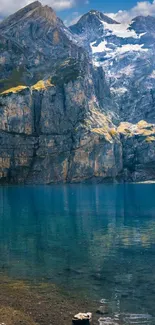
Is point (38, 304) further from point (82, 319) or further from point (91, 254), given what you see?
point (91, 254)

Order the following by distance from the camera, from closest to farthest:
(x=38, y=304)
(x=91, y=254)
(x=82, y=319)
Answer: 1. (x=82, y=319)
2. (x=38, y=304)
3. (x=91, y=254)

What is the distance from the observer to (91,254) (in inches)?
2415

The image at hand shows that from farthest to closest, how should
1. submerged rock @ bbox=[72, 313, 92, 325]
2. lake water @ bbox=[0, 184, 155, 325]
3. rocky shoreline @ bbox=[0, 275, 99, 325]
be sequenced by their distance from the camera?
lake water @ bbox=[0, 184, 155, 325], rocky shoreline @ bbox=[0, 275, 99, 325], submerged rock @ bbox=[72, 313, 92, 325]

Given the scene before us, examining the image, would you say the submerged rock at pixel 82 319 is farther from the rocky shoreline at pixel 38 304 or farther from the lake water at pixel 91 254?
the lake water at pixel 91 254

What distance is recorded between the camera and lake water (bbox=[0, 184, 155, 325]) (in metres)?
41.5

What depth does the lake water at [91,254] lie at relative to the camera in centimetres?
4147

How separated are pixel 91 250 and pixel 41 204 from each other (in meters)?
78.4

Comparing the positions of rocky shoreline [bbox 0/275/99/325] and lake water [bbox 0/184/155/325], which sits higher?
lake water [bbox 0/184/155/325]

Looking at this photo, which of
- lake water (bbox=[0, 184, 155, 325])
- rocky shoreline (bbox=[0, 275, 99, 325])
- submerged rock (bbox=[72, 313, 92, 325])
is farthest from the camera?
lake water (bbox=[0, 184, 155, 325])

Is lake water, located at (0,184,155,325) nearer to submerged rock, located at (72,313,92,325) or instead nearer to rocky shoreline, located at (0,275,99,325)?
rocky shoreline, located at (0,275,99,325)

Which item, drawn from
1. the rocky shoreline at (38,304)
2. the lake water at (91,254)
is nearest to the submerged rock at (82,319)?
the rocky shoreline at (38,304)

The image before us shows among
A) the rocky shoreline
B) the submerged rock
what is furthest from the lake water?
the submerged rock

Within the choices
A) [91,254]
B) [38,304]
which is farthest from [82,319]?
[91,254]

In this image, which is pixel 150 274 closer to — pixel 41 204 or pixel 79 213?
pixel 79 213
